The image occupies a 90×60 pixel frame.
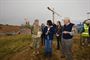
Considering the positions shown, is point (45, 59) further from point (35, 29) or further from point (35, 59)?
point (35, 29)

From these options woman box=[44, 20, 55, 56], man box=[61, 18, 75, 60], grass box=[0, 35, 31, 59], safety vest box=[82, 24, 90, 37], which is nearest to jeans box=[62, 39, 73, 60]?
man box=[61, 18, 75, 60]

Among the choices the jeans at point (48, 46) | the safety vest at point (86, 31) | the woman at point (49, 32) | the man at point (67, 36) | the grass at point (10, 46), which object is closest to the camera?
the man at point (67, 36)

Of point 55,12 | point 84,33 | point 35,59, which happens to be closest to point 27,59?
point 35,59

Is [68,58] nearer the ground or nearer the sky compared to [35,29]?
nearer the ground

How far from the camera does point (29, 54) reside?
1742 cm

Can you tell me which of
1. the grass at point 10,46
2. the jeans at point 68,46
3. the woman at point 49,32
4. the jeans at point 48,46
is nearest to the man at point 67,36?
the jeans at point 68,46

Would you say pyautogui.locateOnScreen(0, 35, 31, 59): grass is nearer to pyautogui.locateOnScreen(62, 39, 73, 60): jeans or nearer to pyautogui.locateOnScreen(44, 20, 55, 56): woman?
pyautogui.locateOnScreen(44, 20, 55, 56): woman

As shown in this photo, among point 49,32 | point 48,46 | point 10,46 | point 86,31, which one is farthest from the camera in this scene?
point 10,46

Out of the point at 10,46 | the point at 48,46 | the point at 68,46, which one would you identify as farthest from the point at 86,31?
the point at 10,46

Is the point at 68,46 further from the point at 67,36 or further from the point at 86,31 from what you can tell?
the point at 86,31

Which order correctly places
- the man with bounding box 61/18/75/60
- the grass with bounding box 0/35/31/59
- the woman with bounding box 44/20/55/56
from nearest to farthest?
Answer: the man with bounding box 61/18/75/60
the woman with bounding box 44/20/55/56
the grass with bounding box 0/35/31/59

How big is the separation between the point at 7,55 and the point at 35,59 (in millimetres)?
3351

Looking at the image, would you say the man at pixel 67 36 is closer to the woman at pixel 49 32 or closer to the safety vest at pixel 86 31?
the woman at pixel 49 32

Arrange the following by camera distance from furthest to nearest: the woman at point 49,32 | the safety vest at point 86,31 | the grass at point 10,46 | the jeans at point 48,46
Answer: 1. the grass at point 10,46
2. the safety vest at point 86,31
3. the jeans at point 48,46
4. the woman at point 49,32
